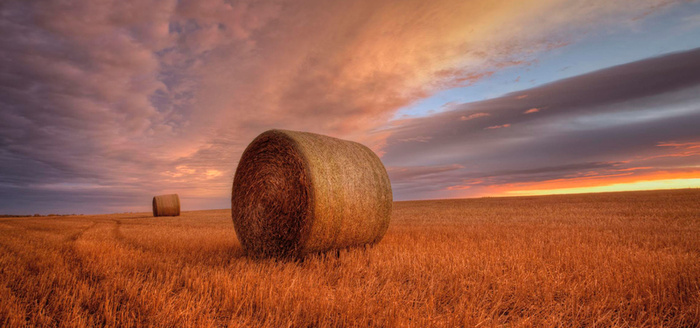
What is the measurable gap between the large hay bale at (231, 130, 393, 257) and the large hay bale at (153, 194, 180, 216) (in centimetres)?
2274

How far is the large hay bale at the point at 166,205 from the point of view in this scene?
2577 centimetres

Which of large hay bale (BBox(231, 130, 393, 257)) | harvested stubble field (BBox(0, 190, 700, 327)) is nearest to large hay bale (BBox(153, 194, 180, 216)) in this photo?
harvested stubble field (BBox(0, 190, 700, 327))

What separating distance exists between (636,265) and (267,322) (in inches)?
185

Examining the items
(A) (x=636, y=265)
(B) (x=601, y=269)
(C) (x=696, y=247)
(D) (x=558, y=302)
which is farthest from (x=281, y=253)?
(C) (x=696, y=247)

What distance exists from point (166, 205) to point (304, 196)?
2497cm

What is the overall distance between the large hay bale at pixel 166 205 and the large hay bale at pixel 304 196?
22739 mm

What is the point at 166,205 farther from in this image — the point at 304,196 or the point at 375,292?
the point at 375,292

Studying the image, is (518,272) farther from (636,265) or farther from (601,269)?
(636,265)

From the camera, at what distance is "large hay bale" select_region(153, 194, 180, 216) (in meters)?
25.8

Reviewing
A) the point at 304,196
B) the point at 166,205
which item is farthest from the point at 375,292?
the point at 166,205

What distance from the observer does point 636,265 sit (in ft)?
14.3

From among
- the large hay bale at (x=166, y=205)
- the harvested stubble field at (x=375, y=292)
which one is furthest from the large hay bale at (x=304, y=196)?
the large hay bale at (x=166, y=205)

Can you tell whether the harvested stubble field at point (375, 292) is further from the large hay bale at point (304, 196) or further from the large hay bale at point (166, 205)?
the large hay bale at point (166, 205)

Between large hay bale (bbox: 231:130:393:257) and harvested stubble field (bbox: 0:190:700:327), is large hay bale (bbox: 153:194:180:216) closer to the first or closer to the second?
harvested stubble field (bbox: 0:190:700:327)
